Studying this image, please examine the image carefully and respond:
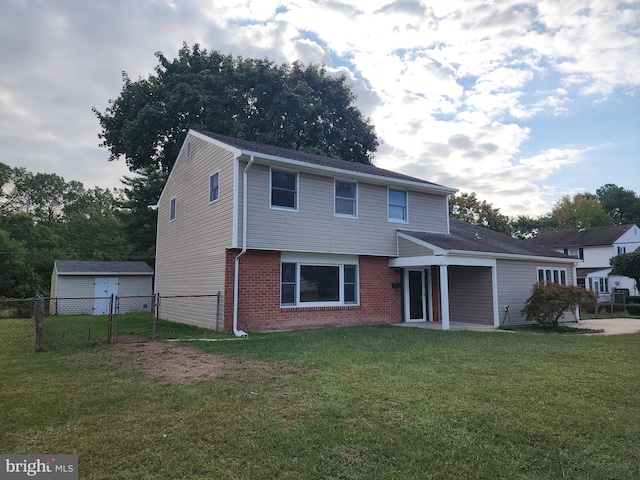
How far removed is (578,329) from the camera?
13.2 meters

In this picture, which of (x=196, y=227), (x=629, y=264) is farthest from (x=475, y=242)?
(x=629, y=264)

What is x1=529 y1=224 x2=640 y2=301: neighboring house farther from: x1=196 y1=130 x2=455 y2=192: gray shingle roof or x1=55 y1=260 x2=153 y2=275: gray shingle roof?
x1=55 y1=260 x2=153 y2=275: gray shingle roof

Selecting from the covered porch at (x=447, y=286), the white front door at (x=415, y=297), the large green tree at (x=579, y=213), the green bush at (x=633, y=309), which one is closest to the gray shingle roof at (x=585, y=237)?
the large green tree at (x=579, y=213)

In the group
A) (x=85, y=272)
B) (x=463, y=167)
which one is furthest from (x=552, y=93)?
(x=85, y=272)

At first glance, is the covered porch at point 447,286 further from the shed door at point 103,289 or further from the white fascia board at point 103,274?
the shed door at point 103,289

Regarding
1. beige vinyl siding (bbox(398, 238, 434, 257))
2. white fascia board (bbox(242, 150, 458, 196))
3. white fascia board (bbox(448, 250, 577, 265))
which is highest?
white fascia board (bbox(242, 150, 458, 196))

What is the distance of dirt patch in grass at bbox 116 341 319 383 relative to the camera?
6.20m

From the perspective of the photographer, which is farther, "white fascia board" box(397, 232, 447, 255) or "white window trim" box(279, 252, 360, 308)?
"white fascia board" box(397, 232, 447, 255)

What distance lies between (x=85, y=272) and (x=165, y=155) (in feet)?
28.3

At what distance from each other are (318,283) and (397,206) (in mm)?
4362

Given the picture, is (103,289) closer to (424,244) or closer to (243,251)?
(243,251)

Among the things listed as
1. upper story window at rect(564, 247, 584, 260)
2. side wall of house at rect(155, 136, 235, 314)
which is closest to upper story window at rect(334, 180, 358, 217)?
side wall of house at rect(155, 136, 235, 314)

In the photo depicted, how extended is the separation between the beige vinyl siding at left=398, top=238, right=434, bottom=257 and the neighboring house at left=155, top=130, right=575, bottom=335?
4 cm

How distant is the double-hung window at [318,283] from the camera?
12.3 meters
